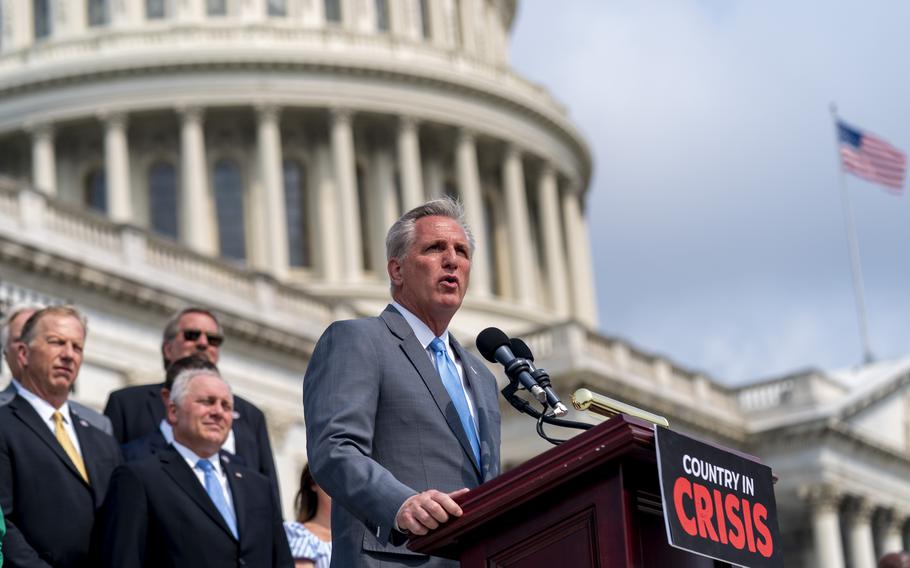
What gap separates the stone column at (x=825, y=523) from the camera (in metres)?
48.4

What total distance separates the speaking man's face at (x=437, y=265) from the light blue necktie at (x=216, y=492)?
2.87 metres

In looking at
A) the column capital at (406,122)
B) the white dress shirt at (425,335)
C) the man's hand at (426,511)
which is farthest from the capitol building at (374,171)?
the man's hand at (426,511)

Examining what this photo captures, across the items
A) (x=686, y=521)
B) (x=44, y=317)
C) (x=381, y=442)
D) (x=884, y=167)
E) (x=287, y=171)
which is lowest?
(x=686, y=521)

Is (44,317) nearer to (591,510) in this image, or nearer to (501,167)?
(591,510)

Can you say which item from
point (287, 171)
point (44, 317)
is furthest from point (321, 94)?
point (44, 317)

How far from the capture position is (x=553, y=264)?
63719 mm

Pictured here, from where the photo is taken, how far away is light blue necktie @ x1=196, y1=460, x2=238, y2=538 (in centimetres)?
865

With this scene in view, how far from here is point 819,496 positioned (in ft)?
160

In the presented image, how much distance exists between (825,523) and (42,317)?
41896 mm

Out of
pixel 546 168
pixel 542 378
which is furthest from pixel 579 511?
pixel 546 168

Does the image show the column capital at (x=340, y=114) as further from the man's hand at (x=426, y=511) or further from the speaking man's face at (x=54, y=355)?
the man's hand at (x=426, y=511)

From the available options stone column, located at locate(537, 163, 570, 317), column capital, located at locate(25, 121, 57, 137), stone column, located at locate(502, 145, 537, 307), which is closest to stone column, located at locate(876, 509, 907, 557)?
stone column, located at locate(502, 145, 537, 307)

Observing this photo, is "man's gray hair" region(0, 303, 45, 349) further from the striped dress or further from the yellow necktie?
the striped dress

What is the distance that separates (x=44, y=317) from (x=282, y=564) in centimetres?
162
